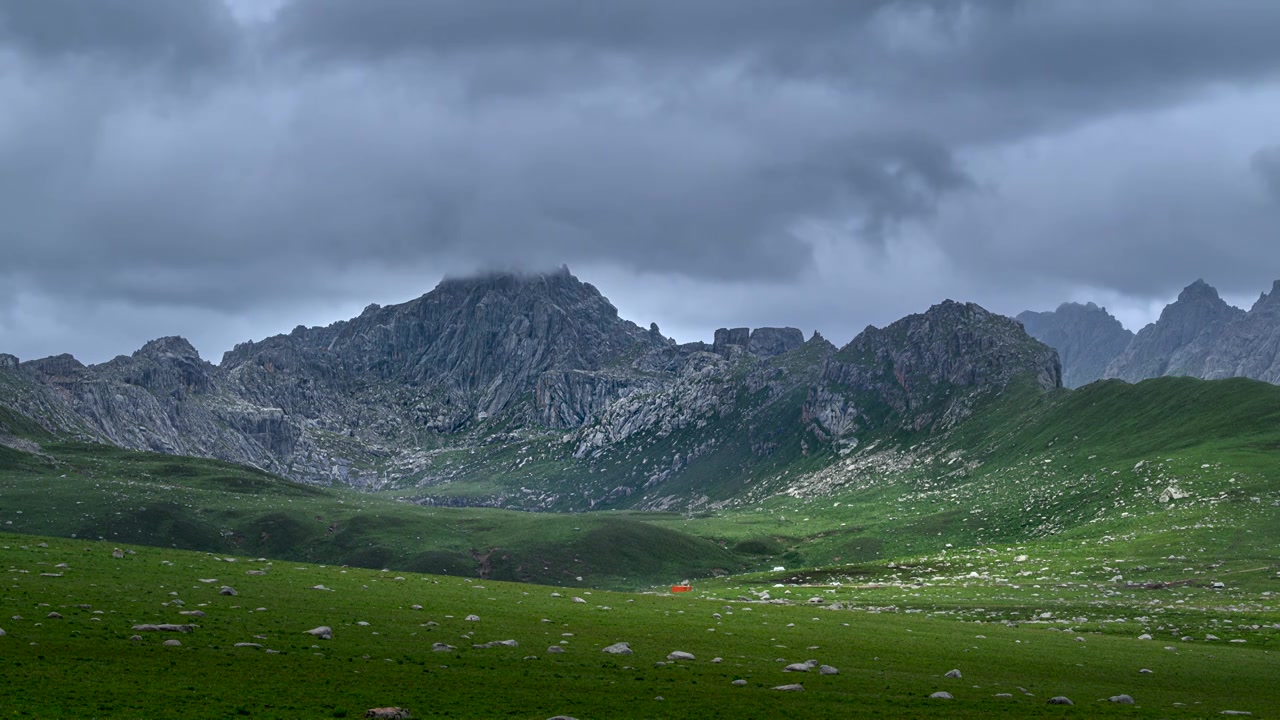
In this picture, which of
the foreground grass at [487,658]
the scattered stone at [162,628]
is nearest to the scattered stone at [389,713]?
the foreground grass at [487,658]

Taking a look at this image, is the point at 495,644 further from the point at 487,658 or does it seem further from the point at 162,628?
the point at 162,628

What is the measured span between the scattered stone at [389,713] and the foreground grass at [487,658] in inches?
23.9

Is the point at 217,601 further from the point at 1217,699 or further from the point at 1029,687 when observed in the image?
the point at 1217,699

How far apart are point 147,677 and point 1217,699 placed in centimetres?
4887

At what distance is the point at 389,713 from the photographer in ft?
113

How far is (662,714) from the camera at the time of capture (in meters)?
37.7

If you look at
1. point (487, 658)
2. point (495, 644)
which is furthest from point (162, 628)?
point (495, 644)

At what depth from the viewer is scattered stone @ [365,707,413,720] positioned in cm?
3409

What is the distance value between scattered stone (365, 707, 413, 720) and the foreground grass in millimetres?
606

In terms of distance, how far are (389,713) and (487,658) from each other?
13805mm

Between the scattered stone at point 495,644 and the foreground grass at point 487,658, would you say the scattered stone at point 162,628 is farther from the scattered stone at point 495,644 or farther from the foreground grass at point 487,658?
the scattered stone at point 495,644

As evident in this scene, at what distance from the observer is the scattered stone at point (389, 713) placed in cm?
3409

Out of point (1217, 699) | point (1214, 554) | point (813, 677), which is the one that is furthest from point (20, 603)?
point (1214, 554)

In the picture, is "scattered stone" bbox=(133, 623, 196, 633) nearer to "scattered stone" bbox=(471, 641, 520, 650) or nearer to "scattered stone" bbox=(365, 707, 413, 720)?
"scattered stone" bbox=(471, 641, 520, 650)
